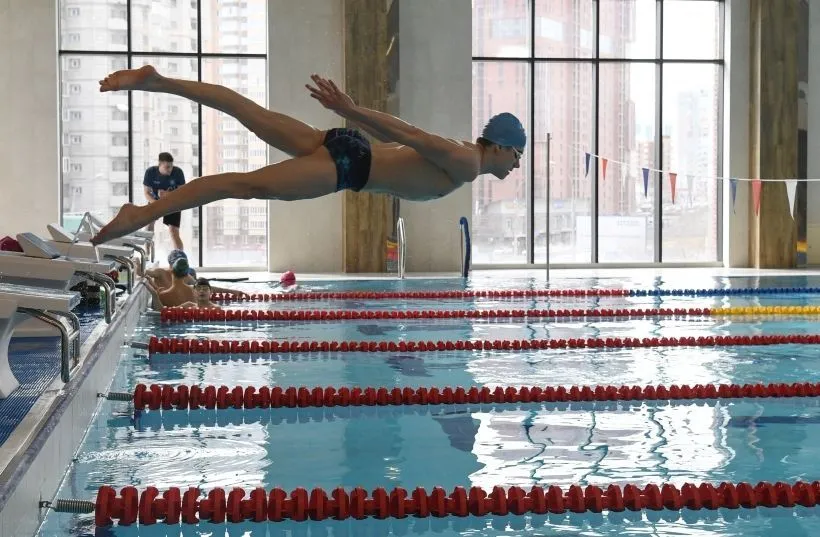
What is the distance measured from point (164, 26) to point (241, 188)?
11678 mm

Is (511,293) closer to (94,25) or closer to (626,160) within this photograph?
(626,160)

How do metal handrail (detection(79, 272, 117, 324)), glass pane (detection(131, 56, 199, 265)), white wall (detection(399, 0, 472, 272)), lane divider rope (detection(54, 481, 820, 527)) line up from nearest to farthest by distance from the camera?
1. lane divider rope (detection(54, 481, 820, 527))
2. metal handrail (detection(79, 272, 117, 324))
3. white wall (detection(399, 0, 472, 272))
4. glass pane (detection(131, 56, 199, 265))

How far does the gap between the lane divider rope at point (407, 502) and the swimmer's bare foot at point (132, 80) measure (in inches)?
80.2

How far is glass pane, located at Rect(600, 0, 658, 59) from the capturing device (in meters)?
17.0

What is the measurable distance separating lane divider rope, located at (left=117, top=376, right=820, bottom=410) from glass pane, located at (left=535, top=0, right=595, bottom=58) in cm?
1181

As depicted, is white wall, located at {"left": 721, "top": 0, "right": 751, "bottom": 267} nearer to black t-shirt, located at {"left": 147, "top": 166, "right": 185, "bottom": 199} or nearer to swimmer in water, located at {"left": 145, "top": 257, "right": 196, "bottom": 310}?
black t-shirt, located at {"left": 147, "top": 166, "right": 185, "bottom": 199}

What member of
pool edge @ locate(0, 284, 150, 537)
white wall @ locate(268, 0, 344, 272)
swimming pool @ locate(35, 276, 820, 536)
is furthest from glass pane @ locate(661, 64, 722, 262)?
pool edge @ locate(0, 284, 150, 537)

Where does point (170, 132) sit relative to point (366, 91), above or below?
below

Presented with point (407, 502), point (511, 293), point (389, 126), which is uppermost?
point (389, 126)

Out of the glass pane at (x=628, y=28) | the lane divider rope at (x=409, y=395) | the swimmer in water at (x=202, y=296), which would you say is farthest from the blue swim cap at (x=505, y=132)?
the glass pane at (x=628, y=28)

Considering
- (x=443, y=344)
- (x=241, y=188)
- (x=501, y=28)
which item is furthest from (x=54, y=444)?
(x=501, y=28)

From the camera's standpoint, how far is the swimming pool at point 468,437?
3.54 m

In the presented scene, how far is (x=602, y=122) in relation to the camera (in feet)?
56.4

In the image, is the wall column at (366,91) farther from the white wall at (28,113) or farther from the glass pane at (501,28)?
the white wall at (28,113)
